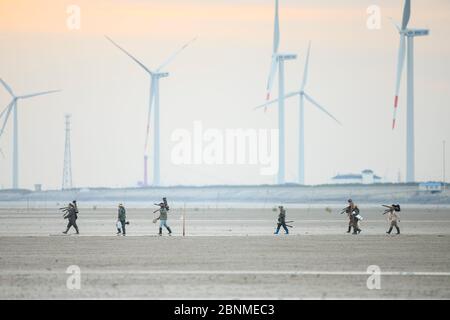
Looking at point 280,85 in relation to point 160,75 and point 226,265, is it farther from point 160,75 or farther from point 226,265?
point 226,265

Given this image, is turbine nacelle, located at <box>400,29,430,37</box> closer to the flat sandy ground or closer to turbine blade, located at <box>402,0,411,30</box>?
turbine blade, located at <box>402,0,411,30</box>

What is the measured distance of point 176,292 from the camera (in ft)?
109

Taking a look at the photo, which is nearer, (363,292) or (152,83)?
(363,292)

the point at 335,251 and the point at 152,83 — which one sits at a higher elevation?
the point at 152,83

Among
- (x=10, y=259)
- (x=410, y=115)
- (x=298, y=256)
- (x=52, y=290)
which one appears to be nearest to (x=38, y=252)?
(x=10, y=259)

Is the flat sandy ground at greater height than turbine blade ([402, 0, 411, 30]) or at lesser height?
lesser

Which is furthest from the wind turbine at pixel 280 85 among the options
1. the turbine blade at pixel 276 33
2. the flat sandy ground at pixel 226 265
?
the flat sandy ground at pixel 226 265

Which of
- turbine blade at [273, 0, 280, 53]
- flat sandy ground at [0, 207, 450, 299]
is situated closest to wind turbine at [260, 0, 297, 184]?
turbine blade at [273, 0, 280, 53]

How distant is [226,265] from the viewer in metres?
42.3

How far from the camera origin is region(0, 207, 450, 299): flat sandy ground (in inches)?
1320

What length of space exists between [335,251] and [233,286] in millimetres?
15285

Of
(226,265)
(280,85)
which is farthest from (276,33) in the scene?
(226,265)

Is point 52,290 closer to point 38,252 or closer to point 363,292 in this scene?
point 363,292

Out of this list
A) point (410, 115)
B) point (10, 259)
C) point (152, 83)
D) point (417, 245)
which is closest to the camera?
point (10, 259)
